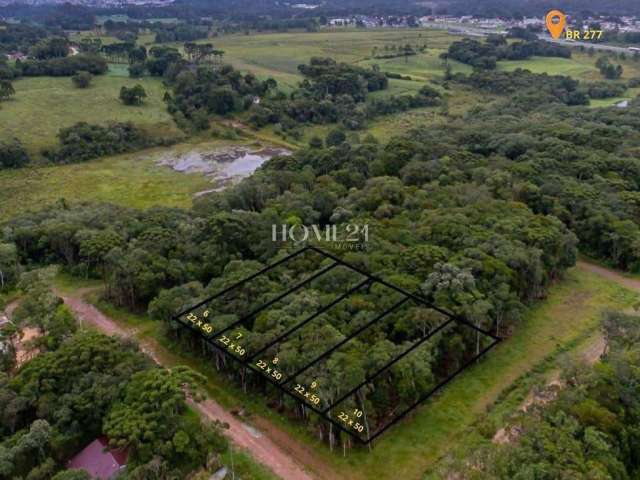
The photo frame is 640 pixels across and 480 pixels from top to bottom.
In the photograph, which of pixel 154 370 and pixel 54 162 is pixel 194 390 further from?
pixel 54 162

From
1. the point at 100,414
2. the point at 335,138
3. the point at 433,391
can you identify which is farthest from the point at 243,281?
the point at 335,138

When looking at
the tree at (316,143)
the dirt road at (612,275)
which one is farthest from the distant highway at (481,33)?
the dirt road at (612,275)

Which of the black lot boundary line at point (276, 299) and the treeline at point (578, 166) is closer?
the black lot boundary line at point (276, 299)

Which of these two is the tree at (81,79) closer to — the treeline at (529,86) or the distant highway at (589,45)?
the treeline at (529,86)

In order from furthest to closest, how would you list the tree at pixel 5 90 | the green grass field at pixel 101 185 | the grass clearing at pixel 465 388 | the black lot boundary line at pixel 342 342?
the tree at pixel 5 90
the green grass field at pixel 101 185
the black lot boundary line at pixel 342 342
the grass clearing at pixel 465 388

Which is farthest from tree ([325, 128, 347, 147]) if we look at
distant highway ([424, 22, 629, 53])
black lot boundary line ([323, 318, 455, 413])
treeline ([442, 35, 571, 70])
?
distant highway ([424, 22, 629, 53])

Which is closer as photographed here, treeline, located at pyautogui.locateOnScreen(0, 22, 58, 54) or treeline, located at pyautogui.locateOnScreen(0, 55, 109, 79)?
treeline, located at pyautogui.locateOnScreen(0, 55, 109, 79)

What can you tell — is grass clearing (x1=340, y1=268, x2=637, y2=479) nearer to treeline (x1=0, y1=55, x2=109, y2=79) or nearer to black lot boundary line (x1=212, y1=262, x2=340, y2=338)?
black lot boundary line (x1=212, y1=262, x2=340, y2=338)

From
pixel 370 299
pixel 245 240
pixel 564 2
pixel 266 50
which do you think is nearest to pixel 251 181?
pixel 245 240
